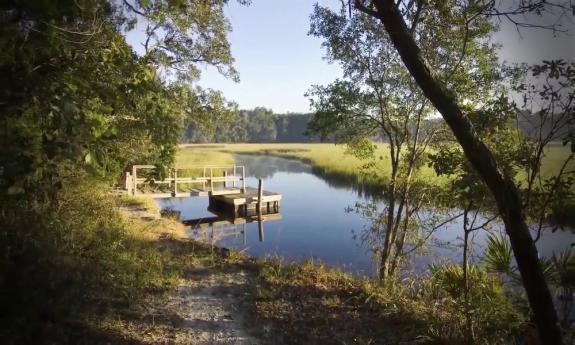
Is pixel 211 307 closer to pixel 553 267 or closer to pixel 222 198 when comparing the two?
pixel 553 267

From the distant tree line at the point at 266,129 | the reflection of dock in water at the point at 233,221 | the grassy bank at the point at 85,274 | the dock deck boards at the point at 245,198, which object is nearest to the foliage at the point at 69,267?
the grassy bank at the point at 85,274

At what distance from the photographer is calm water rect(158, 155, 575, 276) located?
12805 millimetres

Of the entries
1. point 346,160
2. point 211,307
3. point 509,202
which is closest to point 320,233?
point 211,307

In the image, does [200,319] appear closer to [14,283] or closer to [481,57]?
[14,283]

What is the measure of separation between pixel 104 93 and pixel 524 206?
4.01 m

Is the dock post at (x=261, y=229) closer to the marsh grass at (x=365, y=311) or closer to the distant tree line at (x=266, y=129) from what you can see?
the marsh grass at (x=365, y=311)

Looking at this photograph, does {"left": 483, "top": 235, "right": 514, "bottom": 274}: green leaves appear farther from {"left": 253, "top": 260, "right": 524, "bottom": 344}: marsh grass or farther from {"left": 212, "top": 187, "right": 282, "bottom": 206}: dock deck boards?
{"left": 212, "top": 187, "right": 282, "bottom": 206}: dock deck boards

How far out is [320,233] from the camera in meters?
17.5

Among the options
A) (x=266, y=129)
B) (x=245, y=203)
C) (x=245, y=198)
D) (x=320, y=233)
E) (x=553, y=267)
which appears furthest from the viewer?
(x=266, y=129)

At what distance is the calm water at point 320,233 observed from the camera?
42.0ft

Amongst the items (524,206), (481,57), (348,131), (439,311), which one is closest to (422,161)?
(348,131)

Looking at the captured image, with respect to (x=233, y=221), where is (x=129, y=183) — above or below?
above

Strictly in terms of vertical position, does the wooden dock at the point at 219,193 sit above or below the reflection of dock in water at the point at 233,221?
above

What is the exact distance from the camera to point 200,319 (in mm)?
5824
